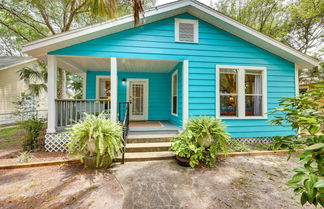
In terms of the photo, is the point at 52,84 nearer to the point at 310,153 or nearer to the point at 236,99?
the point at 310,153

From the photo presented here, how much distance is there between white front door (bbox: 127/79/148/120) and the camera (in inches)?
259

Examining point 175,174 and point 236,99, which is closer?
point 175,174

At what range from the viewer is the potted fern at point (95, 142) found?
2.81 metres

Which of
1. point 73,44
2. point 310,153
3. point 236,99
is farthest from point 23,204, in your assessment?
point 236,99

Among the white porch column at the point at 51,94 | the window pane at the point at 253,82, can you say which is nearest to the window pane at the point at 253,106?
the window pane at the point at 253,82

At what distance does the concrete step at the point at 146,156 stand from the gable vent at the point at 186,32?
3535mm

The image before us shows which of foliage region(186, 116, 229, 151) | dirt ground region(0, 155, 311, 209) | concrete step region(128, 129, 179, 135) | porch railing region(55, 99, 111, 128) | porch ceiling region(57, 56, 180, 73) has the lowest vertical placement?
dirt ground region(0, 155, 311, 209)

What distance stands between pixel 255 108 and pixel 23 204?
6143mm

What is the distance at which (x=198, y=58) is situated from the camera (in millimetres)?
4359

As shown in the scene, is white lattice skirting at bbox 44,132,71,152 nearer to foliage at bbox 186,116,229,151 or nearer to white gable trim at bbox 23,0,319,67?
white gable trim at bbox 23,0,319,67

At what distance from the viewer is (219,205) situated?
→ 77.9 inches

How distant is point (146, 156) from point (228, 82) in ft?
11.8

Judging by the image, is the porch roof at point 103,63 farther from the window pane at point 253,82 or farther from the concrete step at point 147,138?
the window pane at point 253,82

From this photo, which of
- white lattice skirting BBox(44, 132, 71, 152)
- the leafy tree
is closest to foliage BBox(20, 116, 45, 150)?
white lattice skirting BBox(44, 132, 71, 152)
